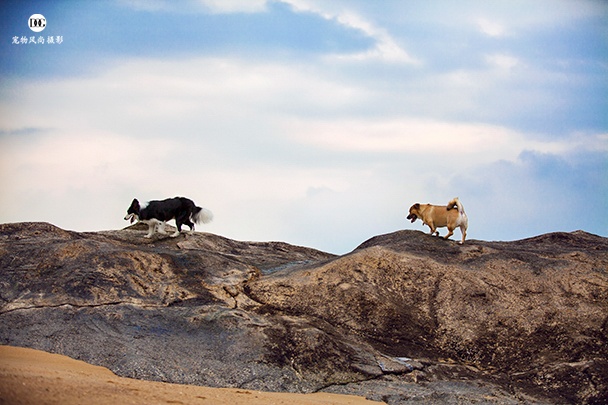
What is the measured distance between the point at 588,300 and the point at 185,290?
6.49 metres

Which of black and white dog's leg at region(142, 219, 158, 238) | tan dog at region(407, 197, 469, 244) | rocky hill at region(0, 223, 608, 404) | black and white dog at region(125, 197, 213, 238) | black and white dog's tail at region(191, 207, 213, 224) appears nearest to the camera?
rocky hill at region(0, 223, 608, 404)

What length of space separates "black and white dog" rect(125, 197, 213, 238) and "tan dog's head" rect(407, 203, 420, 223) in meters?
4.59

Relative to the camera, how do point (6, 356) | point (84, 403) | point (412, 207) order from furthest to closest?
point (412, 207) → point (6, 356) → point (84, 403)

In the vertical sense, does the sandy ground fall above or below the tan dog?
below

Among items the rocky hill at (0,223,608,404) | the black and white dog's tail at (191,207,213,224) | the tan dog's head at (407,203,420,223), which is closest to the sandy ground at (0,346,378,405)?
the rocky hill at (0,223,608,404)

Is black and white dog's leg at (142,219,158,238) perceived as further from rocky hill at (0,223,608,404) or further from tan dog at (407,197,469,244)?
tan dog at (407,197,469,244)

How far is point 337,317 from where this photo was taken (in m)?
12.0

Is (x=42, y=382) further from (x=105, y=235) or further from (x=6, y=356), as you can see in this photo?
(x=105, y=235)

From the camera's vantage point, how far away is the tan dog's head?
16.0 meters

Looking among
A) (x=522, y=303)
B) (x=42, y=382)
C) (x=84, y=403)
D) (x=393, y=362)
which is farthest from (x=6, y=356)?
(x=522, y=303)

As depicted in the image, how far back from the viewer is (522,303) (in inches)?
500

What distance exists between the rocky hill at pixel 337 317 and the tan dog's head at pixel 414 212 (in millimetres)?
1299

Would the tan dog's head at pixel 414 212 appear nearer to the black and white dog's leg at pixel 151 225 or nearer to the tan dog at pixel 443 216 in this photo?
the tan dog at pixel 443 216

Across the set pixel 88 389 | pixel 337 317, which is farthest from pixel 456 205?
pixel 88 389
